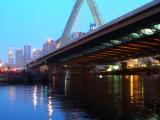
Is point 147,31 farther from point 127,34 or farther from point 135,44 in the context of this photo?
Result: point 135,44

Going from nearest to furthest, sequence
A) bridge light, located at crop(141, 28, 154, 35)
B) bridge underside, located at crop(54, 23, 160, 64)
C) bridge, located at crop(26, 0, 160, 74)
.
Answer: bridge, located at crop(26, 0, 160, 74) < bridge light, located at crop(141, 28, 154, 35) < bridge underside, located at crop(54, 23, 160, 64)

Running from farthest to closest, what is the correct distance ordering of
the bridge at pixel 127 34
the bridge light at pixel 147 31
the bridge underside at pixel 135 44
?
the bridge underside at pixel 135 44 → the bridge light at pixel 147 31 → the bridge at pixel 127 34

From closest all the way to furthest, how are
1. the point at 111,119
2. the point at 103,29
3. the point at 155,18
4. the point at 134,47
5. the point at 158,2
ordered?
the point at 111,119, the point at 158,2, the point at 155,18, the point at 103,29, the point at 134,47

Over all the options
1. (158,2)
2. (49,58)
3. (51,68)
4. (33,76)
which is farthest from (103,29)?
(51,68)

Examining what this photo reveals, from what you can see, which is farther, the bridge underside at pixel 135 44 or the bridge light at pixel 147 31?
the bridge underside at pixel 135 44

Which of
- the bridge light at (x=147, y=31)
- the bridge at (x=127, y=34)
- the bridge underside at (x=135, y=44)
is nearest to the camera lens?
the bridge at (x=127, y=34)

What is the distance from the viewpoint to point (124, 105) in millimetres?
39031

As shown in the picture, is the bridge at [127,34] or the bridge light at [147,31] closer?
the bridge at [127,34]

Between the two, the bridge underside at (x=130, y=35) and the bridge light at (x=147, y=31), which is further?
the bridge light at (x=147, y=31)

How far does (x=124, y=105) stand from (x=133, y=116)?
8.10m

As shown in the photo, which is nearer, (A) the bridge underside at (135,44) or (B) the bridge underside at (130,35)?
(B) the bridge underside at (130,35)

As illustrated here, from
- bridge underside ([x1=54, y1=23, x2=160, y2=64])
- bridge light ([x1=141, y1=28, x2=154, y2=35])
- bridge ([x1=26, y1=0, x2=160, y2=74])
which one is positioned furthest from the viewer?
bridge underside ([x1=54, y1=23, x2=160, y2=64])

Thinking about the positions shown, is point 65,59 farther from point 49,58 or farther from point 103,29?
point 103,29

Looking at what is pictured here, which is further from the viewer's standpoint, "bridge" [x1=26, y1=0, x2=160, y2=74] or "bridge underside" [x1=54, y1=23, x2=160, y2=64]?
"bridge underside" [x1=54, y1=23, x2=160, y2=64]
